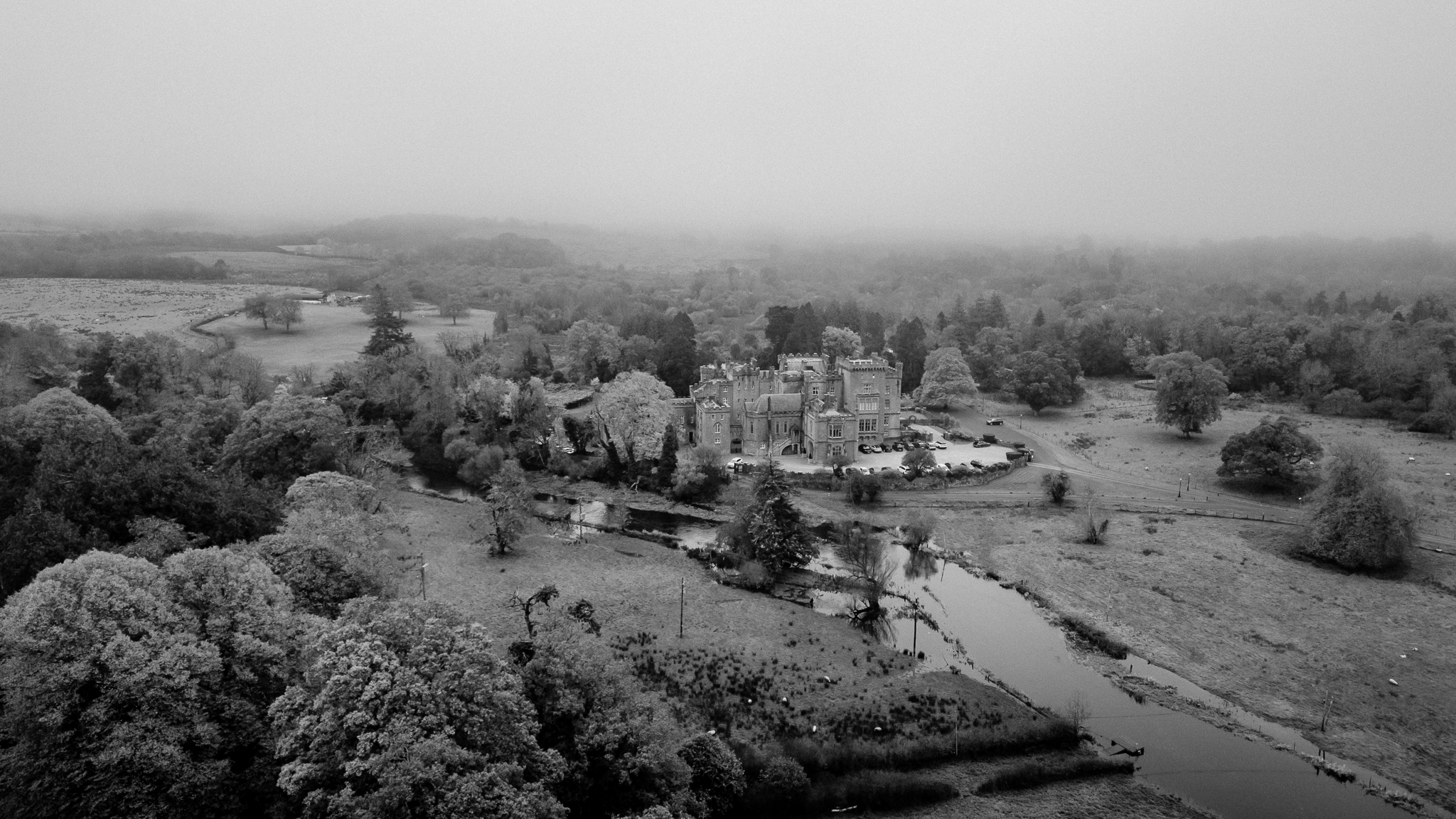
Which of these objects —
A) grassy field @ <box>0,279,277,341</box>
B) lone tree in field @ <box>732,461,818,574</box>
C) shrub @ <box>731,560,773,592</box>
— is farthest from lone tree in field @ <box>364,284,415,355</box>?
shrub @ <box>731,560,773,592</box>

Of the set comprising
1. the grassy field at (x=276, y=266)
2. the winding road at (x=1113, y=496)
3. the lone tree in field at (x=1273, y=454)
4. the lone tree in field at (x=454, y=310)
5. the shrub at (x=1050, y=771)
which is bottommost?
the shrub at (x=1050, y=771)

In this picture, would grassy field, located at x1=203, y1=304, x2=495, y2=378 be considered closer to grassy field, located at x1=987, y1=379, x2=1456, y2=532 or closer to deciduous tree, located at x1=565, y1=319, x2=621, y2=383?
deciduous tree, located at x1=565, y1=319, x2=621, y2=383

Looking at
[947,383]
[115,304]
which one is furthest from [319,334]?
[947,383]

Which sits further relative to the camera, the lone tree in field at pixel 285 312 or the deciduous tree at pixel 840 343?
the lone tree in field at pixel 285 312

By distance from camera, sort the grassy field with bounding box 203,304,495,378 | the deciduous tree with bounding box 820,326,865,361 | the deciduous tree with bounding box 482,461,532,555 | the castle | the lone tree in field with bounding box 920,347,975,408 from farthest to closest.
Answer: the deciduous tree with bounding box 820,326,865,361
the grassy field with bounding box 203,304,495,378
the lone tree in field with bounding box 920,347,975,408
the castle
the deciduous tree with bounding box 482,461,532,555

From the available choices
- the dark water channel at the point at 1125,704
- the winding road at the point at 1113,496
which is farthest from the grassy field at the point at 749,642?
the winding road at the point at 1113,496

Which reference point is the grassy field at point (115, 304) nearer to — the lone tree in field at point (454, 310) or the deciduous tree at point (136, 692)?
the lone tree in field at point (454, 310)
